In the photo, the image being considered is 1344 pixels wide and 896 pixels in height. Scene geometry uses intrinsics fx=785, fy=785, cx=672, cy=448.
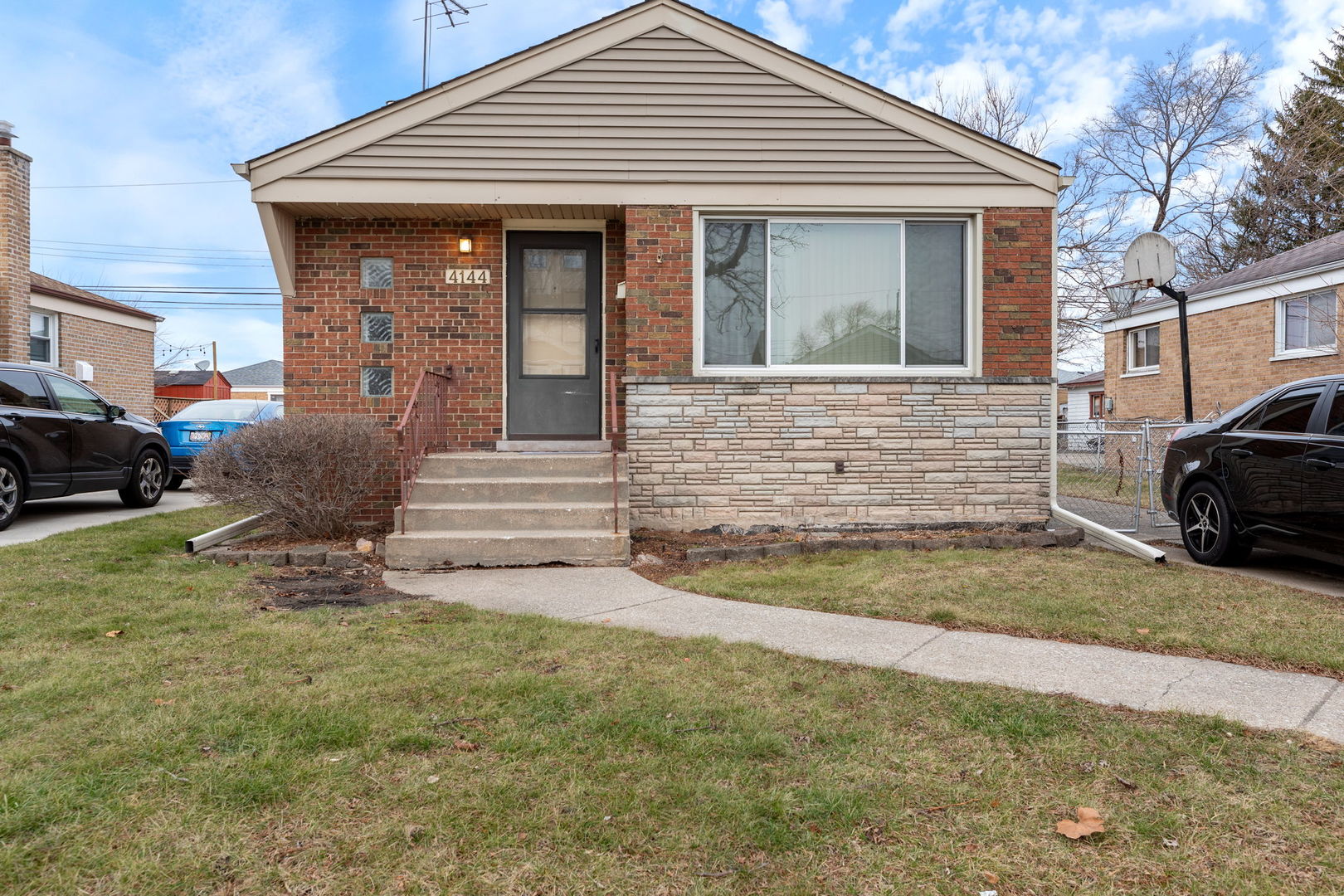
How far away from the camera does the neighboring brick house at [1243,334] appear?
586 inches

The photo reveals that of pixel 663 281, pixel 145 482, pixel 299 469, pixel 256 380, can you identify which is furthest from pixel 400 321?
pixel 256 380

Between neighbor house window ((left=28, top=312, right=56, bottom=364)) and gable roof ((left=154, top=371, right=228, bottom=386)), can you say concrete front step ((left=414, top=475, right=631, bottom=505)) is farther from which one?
gable roof ((left=154, top=371, right=228, bottom=386))

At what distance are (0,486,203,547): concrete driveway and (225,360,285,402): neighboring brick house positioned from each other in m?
43.1

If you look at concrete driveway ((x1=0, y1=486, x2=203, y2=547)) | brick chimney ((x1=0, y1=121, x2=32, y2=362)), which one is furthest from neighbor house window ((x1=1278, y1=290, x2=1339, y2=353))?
brick chimney ((x1=0, y1=121, x2=32, y2=362))

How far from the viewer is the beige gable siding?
7484 mm

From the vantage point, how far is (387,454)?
292 inches

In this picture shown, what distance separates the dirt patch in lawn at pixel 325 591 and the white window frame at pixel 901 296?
3.56 metres

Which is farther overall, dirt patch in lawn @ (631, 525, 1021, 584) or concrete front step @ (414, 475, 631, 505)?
concrete front step @ (414, 475, 631, 505)

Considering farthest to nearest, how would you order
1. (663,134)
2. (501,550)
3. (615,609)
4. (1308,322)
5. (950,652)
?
1. (1308,322)
2. (663,134)
3. (501,550)
4. (615,609)
5. (950,652)

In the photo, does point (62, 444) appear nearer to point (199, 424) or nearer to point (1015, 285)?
point (199, 424)

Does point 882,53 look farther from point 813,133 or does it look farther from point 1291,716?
point 1291,716

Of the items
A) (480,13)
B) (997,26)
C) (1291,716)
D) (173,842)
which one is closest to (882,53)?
(997,26)

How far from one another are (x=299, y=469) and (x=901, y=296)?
19.1ft

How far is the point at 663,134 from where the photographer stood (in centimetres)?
757
